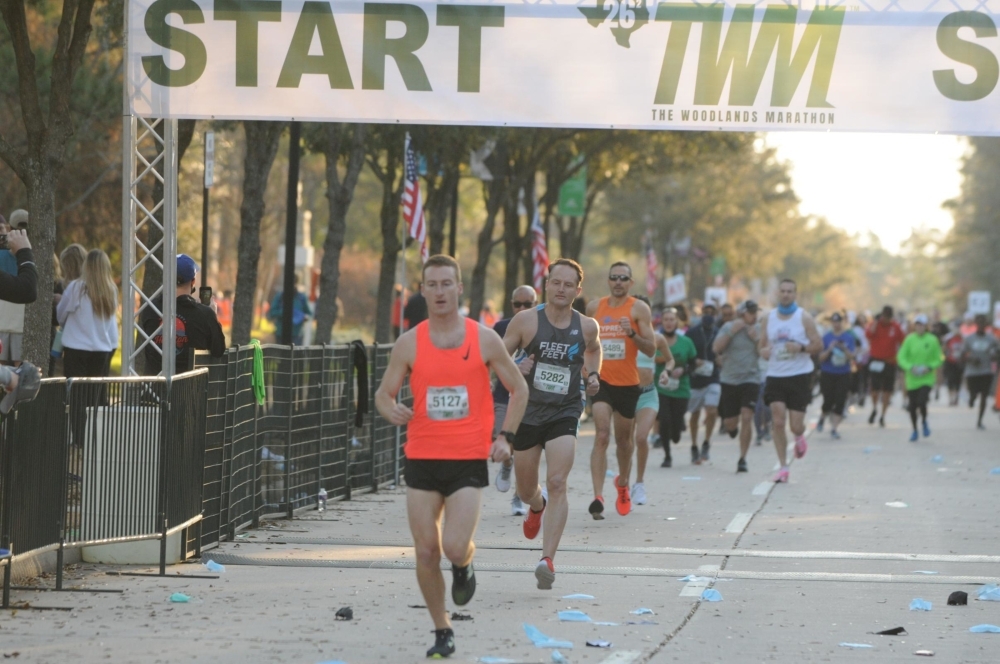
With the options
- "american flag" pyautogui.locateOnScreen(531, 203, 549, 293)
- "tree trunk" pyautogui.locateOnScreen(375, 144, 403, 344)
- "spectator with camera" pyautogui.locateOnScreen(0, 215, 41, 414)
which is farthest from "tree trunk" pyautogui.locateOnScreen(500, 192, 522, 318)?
"spectator with camera" pyautogui.locateOnScreen(0, 215, 41, 414)

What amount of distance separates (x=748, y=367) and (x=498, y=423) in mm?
5099

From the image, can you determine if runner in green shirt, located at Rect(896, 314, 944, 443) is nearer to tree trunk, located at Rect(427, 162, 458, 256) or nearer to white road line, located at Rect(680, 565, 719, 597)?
tree trunk, located at Rect(427, 162, 458, 256)

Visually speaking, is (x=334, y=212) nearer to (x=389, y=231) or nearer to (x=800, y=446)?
(x=389, y=231)

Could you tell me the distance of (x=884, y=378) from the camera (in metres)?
29.2

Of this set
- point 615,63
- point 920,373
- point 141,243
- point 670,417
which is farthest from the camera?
point 920,373

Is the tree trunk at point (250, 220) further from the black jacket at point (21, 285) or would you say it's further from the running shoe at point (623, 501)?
the black jacket at point (21, 285)

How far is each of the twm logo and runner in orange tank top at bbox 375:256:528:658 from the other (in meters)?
4.34

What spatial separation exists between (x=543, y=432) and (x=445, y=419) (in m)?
2.86

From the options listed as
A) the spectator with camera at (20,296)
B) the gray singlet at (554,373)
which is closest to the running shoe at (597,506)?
the gray singlet at (554,373)

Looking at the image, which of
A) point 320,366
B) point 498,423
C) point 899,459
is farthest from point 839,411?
point 320,366

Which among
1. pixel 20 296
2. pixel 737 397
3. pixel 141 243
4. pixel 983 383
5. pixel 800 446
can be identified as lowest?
pixel 800 446

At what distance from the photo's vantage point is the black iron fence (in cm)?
820

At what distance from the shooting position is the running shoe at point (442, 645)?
7.05 metres

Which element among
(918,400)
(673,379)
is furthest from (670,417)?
(918,400)
